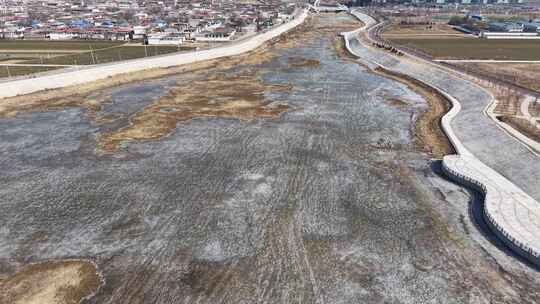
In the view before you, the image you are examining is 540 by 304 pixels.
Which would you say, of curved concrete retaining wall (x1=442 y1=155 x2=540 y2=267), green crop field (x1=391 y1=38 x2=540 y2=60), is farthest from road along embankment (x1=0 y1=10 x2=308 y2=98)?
curved concrete retaining wall (x1=442 y1=155 x2=540 y2=267)

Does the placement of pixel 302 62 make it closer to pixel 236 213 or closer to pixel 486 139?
pixel 486 139

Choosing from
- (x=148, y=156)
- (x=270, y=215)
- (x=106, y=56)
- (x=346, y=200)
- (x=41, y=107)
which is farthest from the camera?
(x=106, y=56)

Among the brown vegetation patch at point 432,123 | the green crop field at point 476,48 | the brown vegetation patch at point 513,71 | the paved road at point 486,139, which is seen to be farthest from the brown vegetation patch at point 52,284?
the green crop field at point 476,48

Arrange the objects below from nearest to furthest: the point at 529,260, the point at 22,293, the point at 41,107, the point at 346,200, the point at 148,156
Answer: the point at 22,293
the point at 529,260
the point at 346,200
the point at 148,156
the point at 41,107

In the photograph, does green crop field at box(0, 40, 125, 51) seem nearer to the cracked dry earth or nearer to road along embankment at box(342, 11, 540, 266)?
the cracked dry earth

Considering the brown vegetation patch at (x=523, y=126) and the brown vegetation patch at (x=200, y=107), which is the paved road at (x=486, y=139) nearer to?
the brown vegetation patch at (x=523, y=126)

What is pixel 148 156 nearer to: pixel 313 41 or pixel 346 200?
pixel 346 200

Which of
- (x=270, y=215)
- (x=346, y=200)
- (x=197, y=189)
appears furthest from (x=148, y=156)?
(x=346, y=200)
